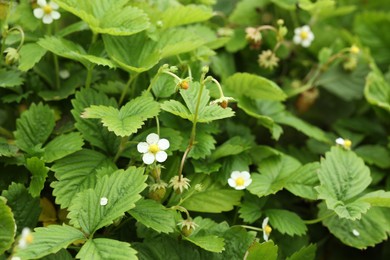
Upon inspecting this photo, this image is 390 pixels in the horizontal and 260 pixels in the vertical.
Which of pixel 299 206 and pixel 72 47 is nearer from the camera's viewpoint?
pixel 72 47

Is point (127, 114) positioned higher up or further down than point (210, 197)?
higher up

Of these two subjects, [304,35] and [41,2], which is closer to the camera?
[41,2]

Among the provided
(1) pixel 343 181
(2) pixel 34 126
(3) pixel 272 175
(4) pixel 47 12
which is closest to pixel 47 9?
(4) pixel 47 12

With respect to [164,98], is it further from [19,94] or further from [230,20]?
[230,20]

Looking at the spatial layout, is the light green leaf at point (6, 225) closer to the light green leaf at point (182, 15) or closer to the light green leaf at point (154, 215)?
the light green leaf at point (154, 215)

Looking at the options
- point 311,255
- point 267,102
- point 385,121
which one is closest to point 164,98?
point 267,102

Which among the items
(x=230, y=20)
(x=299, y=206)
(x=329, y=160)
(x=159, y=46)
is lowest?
(x=299, y=206)

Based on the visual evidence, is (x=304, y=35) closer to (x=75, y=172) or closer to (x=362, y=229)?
(x=362, y=229)
